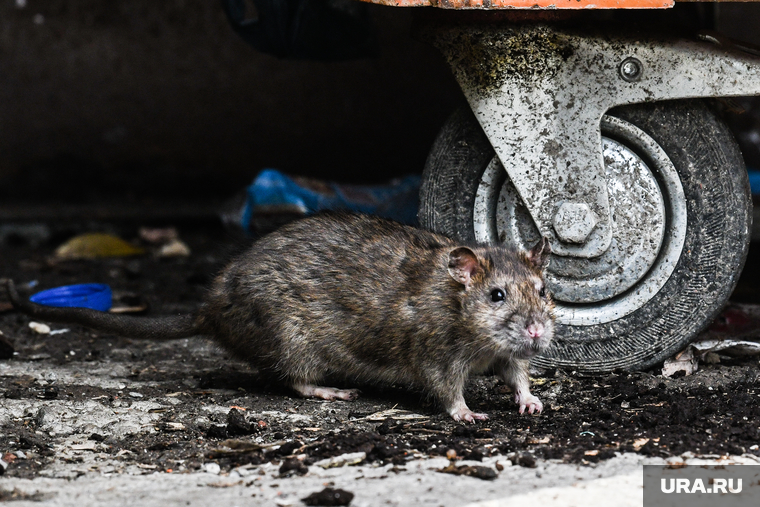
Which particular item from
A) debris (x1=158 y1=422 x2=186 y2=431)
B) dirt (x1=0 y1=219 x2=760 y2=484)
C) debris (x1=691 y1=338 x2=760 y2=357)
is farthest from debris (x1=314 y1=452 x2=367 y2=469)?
debris (x1=691 y1=338 x2=760 y2=357)

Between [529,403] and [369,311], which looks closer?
[529,403]

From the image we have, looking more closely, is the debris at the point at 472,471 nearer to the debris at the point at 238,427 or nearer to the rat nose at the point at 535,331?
the rat nose at the point at 535,331

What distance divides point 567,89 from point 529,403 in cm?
146

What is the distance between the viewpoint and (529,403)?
395cm

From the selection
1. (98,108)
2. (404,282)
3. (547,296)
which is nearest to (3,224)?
(98,108)

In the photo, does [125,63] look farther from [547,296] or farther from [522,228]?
[547,296]

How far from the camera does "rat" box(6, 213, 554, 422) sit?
3.84m

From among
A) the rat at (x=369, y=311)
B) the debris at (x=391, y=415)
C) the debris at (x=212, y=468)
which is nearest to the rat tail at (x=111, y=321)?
the rat at (x=369, y=311)

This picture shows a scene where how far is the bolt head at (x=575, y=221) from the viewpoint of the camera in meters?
4.19

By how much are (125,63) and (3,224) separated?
1.95 metres

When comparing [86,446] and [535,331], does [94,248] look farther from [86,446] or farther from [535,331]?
[535,331]

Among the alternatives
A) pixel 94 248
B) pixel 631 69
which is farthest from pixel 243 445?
pixel 94 248

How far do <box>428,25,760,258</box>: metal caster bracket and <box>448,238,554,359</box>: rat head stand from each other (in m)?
0.41

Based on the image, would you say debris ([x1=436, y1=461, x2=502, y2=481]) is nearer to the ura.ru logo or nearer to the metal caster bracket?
the ura.ru logo
